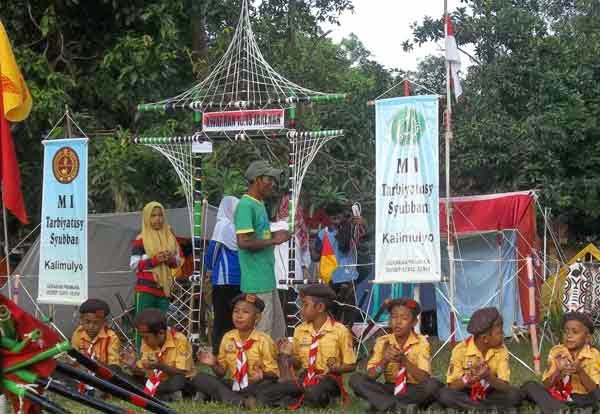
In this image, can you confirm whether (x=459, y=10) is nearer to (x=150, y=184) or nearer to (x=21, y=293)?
(x=150, y=184)

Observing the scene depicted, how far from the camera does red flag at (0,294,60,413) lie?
3.91m

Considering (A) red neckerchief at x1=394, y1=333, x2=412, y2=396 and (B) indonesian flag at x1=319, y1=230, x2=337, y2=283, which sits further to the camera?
(B) indonesian flag at x1=319, y1=230, x2=337, y2=283

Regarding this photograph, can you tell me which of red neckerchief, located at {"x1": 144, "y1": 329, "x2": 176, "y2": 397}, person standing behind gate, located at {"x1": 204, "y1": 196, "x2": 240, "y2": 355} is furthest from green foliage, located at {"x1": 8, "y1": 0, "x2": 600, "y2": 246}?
red neckerchief, located at {"x1": 144, "y1": 329, "x2": 176, "y2": 397}

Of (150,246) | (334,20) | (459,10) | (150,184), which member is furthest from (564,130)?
(150,246)

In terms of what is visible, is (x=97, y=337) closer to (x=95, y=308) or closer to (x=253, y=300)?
(x=95, y=308)

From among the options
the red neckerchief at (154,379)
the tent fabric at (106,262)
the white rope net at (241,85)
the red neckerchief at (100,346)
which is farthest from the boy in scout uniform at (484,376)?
the tent fabric at (106,262)

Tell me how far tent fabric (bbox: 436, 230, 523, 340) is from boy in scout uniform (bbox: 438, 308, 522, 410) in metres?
4.26

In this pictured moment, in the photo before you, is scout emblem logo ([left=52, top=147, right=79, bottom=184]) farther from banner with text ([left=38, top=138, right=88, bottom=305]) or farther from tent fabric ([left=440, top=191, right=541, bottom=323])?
tent fabric ([left=440, top=191, right=541, bottom=323])

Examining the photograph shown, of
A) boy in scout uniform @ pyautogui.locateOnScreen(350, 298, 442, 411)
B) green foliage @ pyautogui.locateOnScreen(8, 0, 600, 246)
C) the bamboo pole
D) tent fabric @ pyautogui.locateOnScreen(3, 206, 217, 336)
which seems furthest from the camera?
green foliage @ pyautogui.locateOnScreen(8, 0, 600, 246)

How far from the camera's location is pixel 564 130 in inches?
585

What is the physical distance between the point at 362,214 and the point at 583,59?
4.29m

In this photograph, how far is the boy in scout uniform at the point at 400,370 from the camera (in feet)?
25.0

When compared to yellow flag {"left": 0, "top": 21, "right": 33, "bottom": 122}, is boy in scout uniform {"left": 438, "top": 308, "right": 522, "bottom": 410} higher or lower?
lower

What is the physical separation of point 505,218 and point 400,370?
180 inches
